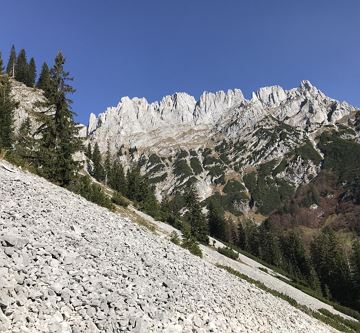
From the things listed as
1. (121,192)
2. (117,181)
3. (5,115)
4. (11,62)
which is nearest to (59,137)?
(5,115)

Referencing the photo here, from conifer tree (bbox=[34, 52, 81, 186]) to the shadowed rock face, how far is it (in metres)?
15.3

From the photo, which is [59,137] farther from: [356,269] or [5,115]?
[356,269]

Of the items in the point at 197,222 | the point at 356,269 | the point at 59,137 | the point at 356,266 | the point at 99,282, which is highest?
the point at 59,137

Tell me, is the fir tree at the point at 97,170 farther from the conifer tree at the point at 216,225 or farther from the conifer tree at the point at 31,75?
the conifer tree at the point at 216,225

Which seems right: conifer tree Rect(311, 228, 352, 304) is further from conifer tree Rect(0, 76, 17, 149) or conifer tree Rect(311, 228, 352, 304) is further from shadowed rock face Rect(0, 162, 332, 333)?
conifer tree Rect(0, 76, 17, 149)

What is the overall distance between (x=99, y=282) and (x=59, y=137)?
3044 cm

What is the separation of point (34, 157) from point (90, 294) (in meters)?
29.0

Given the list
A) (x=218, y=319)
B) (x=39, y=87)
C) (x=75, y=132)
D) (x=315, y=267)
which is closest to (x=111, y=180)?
(x=39, y=87)

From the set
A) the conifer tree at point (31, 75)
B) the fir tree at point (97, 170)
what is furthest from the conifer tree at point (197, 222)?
the conifer tree at point (31, 75)

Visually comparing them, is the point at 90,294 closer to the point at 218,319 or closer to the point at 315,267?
the point at 218,319

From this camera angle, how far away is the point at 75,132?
4231 centimetres

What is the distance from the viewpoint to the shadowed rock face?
11.2m

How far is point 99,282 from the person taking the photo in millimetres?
13023

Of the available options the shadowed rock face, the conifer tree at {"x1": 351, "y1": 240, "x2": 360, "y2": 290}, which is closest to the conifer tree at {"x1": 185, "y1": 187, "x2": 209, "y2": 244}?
the conifer tree at {"x1": 351, "y1": 240, "x2": 360, "y2": 290}
